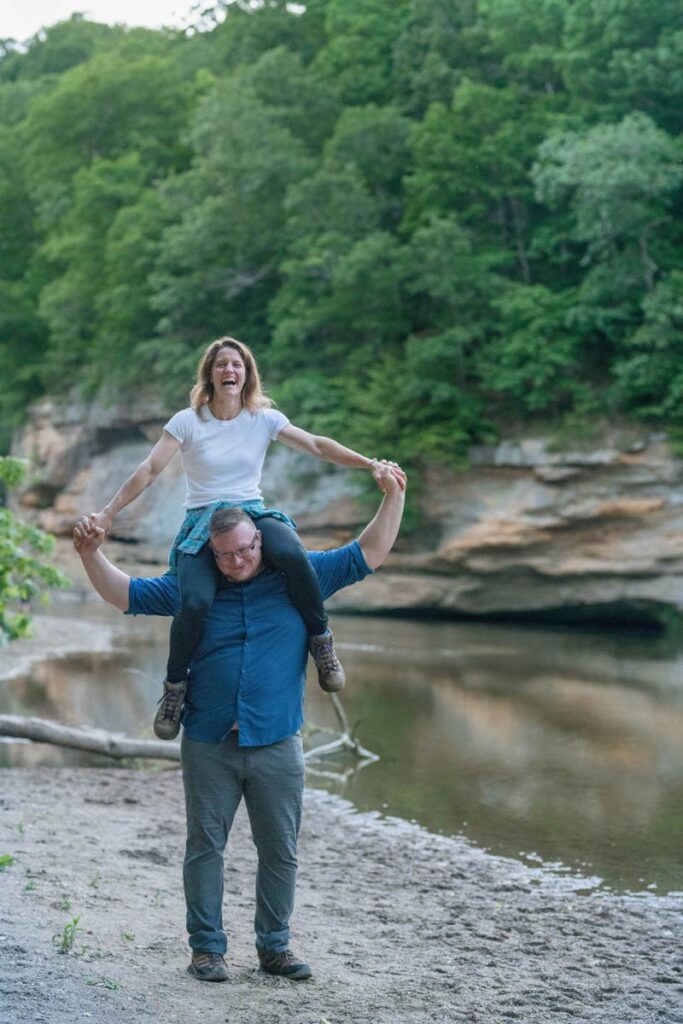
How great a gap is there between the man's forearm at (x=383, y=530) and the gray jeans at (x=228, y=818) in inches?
37.4

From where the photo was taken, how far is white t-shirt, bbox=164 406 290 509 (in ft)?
18.7

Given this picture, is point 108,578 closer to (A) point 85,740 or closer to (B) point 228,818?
(B) point 228,818

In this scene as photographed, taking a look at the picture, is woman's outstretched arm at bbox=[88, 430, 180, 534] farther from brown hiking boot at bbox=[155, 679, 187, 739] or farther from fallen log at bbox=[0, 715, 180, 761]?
fallen log at bbox=[0, 715, 180, 761]

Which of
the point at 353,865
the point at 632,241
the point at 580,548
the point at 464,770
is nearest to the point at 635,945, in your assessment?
the point at 353,865

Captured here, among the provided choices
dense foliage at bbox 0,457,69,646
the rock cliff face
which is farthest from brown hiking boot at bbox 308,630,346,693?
the rock cliff face

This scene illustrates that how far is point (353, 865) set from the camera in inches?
361

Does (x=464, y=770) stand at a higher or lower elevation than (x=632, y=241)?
lower

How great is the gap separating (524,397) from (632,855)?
22173 millimetres

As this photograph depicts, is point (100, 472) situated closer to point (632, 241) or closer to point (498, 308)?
point (498, 308)

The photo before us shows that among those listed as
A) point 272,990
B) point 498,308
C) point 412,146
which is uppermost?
point 412,146

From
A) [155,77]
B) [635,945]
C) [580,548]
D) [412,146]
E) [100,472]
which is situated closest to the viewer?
[635,945]

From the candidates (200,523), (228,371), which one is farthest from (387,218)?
(200,523)

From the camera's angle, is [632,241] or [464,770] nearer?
[464,770]

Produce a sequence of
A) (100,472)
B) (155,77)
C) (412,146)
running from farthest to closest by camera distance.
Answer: (155,77), (100,472), (412,146)
